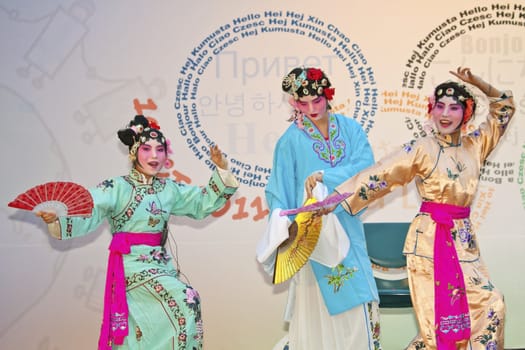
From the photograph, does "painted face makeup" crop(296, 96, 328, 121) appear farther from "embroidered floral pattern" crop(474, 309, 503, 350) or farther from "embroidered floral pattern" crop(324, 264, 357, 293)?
"embroidered floral pattern" crop(474, 309, 503, 350)

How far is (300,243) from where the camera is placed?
12.4 feet

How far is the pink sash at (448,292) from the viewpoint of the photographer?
3.69 m

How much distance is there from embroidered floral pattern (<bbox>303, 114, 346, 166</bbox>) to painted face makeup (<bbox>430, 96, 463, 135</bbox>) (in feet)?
1.63

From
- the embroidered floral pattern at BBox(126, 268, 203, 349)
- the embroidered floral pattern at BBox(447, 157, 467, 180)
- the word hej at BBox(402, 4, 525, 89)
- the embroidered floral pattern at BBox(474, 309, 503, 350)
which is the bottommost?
the embroidered floral pattern at BBox(474, 309, 503, 350)

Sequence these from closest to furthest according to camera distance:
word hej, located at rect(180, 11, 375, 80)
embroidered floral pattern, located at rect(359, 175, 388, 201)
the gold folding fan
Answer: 1. the gold folding fan
2. embroidered floral pattern, located at rect(359, 175, 388, 201)
3. word hej, located at rect(180, 11, 375, 80)

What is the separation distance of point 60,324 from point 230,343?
1.12m

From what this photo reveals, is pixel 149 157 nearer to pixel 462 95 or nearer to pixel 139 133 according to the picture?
pixel 139 133

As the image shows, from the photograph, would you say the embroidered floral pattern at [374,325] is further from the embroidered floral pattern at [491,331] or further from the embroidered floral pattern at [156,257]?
the embroidered floral pattern at [156,257]

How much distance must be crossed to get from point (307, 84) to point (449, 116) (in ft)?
2.38

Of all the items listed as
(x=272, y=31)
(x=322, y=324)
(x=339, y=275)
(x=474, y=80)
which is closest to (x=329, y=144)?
(x=339, y=275)

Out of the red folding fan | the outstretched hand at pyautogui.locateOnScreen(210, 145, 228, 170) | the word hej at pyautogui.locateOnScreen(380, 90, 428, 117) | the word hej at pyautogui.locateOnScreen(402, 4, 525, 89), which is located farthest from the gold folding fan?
the word hej at pyautogui.locateOnScreen(402, 4, 525, 89)

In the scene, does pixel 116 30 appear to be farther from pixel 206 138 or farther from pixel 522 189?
pixel 522 189

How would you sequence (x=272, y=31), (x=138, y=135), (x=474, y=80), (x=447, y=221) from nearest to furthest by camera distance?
1. (x=447, y=221)
2. (x=474, y=80)
3. (x=138, y=135)
4. (x=272, y=31)

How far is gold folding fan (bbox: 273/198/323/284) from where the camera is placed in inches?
148
